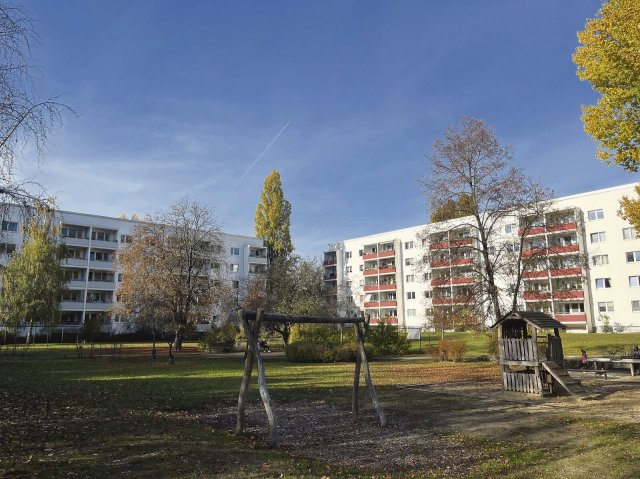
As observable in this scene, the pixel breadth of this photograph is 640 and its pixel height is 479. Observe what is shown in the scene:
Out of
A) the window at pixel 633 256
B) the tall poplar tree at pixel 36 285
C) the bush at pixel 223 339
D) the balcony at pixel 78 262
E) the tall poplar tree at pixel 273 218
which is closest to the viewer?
the bush at pixel 223 339

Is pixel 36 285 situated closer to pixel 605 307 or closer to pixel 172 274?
pixel 172 274

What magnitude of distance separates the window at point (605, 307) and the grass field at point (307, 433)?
3987 cm

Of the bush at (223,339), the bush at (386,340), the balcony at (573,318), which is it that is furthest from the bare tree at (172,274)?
the balcony at (573,318)

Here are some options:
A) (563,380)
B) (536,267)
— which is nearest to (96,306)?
(536,267)

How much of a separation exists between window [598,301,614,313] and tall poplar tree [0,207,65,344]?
2277 inches

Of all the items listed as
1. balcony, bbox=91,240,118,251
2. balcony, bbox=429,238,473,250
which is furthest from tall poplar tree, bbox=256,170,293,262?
balcony, bbox=429,238,473,250

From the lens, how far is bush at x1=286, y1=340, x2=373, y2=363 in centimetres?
2988

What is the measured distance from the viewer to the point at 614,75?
15211 mm

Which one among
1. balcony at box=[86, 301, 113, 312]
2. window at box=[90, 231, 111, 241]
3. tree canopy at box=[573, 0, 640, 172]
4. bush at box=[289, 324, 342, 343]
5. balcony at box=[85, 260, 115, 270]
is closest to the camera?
tree canopy at box=[573, 0, 640, 172]

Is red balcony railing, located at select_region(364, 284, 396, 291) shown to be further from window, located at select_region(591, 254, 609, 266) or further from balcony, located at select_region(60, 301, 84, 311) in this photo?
balcony, located at select_region(60, 301, 84, 311)

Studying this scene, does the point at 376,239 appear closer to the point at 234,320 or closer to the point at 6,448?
the point at 234,320

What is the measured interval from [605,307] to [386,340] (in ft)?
105

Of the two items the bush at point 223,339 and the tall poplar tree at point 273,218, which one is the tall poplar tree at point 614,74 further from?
the tall poplar tree at point 273,218

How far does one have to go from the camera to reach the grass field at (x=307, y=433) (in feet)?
23.2
